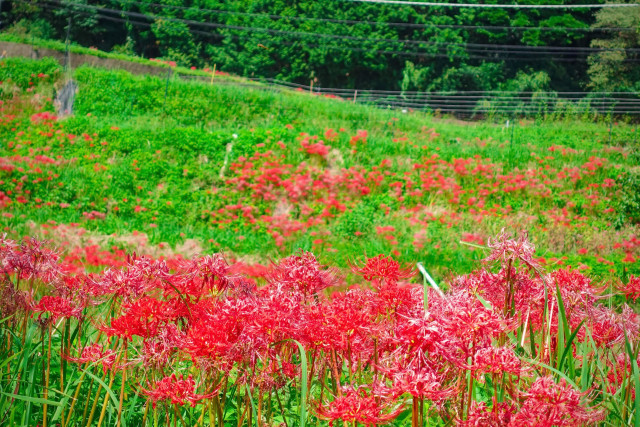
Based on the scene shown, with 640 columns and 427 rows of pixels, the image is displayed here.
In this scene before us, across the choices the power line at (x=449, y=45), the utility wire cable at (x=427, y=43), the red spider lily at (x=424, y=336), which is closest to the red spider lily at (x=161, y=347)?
the red spider lily at (x=424, y=336)

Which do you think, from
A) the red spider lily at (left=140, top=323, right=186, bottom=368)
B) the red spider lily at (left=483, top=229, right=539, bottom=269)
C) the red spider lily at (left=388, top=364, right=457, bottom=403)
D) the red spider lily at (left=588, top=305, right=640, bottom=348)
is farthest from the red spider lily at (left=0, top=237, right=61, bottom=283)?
the red spider lily at (left=588, top=305, right=640, bottom=348)

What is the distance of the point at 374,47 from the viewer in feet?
124

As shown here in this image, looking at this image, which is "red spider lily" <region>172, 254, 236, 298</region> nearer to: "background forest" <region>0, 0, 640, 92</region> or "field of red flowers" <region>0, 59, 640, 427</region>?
"field of red flowers" <region>0, 59, 640, 427</region>

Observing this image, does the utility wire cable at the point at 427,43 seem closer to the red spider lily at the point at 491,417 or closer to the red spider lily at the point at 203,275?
the red spider lily at the point at 203,275

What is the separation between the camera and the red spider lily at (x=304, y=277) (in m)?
1.51

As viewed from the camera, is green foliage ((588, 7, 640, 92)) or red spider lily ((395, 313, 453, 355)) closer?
red spider lily ((395, 313, 453, 355))

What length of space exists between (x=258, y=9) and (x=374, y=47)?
932 cm

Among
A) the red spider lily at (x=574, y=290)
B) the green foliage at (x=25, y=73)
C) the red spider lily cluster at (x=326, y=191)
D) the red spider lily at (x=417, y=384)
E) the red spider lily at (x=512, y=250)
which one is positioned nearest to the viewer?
the red spider lily at (x=417, y=384)

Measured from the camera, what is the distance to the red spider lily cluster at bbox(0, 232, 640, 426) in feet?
3.47

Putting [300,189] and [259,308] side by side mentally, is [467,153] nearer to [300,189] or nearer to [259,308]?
[300,189]

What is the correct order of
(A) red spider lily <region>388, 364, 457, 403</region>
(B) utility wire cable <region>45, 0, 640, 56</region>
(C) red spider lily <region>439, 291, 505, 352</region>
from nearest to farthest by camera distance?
(A) red spider lily <region>388, 364, 457, 403</region> → (C) red spider lily <region>439, 291, 505, 352</region> → (B) utility wire cable <region>45, 0, 640, 56</region>

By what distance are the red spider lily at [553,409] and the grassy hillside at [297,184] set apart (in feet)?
22.8

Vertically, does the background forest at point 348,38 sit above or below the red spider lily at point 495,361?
above

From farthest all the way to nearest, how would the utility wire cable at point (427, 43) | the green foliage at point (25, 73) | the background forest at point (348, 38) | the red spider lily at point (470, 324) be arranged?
the background forest at point (348, 38)
the utility wire cable at point (427, 43)
the green foliage at point (25, 73)
the red spider lily at point (470, 324)
